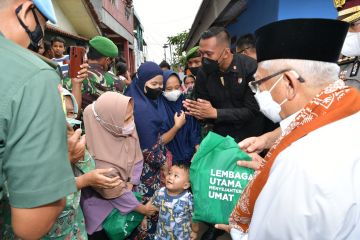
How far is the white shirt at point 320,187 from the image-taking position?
103cm

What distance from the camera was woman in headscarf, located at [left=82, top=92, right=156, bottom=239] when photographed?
7.65ft

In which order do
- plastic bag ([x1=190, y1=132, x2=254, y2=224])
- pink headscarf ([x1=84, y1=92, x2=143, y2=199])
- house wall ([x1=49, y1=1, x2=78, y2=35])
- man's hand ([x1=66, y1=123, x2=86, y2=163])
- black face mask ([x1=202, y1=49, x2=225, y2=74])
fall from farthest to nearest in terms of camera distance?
house wall ([x1=49, y1=1, x2=78, y2=35]) → black face mask ([x1=202, y1=49, x2=225, y2=74]) → pink headscarf ([x1=84, y1=92, x2=143, y2=199]) → plastic bag ([x1=190, y1=132, x2=254, y2=224]) → man's hand ([x1=66, y1=123, x2=86, y2=163])

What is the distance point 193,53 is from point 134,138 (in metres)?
2.85

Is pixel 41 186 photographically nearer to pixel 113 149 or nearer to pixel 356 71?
pixel 113 149

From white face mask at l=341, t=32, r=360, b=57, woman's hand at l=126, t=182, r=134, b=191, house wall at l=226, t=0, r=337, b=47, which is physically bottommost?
woman's hand at l=126, t=182, r=134, b=191

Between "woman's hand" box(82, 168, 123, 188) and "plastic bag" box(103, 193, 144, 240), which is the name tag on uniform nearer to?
"woman's hand" box(82, 168, 123, 188)

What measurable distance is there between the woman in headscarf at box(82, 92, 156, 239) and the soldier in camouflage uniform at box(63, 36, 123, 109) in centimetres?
94

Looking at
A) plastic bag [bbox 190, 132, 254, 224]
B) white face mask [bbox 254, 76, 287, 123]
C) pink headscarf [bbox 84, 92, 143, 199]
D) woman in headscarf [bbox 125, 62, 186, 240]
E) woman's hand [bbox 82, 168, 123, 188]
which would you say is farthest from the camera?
woman in headscarf [bbox 125, 62, 186, 240]

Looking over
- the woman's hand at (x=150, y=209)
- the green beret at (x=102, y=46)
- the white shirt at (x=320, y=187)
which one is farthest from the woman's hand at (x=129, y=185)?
the green beret at (x=102, y=46)

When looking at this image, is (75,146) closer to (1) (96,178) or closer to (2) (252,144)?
(1) (96,178)

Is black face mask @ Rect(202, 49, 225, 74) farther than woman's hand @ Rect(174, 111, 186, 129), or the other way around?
woman's hand @ Rect(174, 111, 186, 129)

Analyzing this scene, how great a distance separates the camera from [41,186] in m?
0.91

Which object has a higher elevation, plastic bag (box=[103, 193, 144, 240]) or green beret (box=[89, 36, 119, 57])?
green beret (box=[89, 36, 119, 57])

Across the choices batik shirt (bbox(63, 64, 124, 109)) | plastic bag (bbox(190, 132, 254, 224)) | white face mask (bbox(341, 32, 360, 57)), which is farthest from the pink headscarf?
white face mask (bbox(341, 32, 360, 57))
